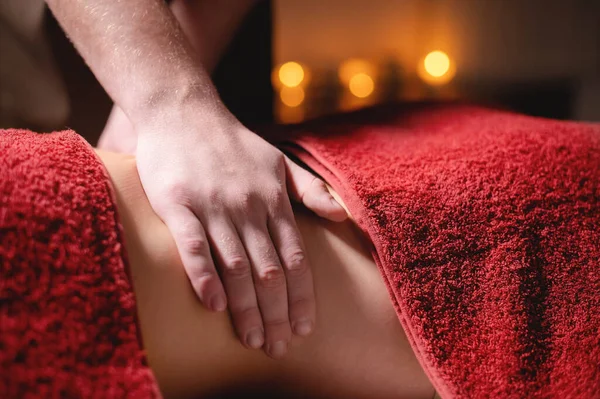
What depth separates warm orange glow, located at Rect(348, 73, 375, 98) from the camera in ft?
7.29

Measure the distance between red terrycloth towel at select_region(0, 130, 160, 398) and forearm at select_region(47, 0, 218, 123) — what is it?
155 mm

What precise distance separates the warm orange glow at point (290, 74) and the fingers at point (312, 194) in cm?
173

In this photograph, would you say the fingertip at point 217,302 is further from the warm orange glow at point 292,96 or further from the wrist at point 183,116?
the warm orange glow at point 292,96

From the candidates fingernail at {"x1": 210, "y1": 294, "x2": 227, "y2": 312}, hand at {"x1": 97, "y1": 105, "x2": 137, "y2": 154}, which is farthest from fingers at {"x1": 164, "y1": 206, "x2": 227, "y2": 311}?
hand at {"x1": 97, "y1": 105, "x2": 137, "y2": 154}

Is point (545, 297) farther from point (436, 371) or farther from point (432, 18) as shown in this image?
point (432, 18)

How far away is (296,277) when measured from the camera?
472mm

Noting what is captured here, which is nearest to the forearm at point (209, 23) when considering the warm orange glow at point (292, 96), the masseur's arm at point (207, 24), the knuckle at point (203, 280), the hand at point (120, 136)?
the masseur's arm at point (207, 24)

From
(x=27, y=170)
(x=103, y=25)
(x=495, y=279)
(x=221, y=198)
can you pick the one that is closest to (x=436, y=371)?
(x=495, y=279)

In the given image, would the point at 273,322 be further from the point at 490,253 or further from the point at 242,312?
the point at 490,253

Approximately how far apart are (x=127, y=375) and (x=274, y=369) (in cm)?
17

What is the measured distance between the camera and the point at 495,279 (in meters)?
0.49

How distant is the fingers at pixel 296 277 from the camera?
47cm

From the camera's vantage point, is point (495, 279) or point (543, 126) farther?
point (543, 126)

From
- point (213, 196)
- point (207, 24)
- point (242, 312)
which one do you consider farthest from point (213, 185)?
point (207, 24)
